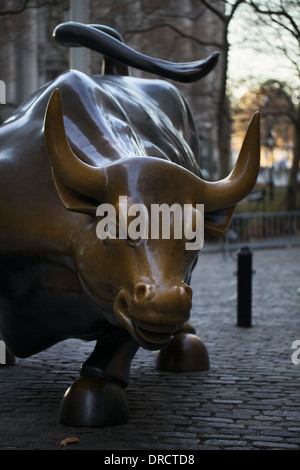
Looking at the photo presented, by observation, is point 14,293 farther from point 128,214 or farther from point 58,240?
point 128,214

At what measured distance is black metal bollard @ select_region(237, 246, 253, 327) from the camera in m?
8.41

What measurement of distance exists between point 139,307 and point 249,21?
16.8 meters

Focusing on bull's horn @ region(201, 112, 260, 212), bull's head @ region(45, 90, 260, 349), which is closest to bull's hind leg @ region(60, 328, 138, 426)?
bull's head @ region(45, 90, 260, 349)

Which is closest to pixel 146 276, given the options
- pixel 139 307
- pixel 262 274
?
pixel 139 307

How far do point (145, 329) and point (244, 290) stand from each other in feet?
16.6

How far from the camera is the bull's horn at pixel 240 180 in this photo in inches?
158

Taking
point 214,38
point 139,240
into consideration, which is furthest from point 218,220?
point 214,38

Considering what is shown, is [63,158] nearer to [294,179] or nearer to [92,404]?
[92,404]

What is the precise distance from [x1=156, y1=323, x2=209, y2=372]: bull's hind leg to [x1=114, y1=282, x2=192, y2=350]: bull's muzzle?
7.60 feet

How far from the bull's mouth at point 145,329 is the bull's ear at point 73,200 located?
0.56 meters

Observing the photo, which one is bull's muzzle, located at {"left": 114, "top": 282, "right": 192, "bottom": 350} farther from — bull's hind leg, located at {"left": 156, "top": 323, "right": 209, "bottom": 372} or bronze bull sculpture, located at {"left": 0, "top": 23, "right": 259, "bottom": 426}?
bull's hind leg, located at {"left": 156, "top": 323, "right": 209, "bottom": 372}

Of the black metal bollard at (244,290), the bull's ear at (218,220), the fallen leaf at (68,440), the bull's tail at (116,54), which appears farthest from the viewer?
the black metal bollard at (244,290)

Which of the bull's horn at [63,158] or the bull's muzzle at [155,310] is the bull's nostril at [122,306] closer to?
the bull's muzzle at [155,310]

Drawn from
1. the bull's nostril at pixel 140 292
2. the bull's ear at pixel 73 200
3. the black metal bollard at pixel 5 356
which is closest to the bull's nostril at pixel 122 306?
the bull's nostril at pixel 140 292
